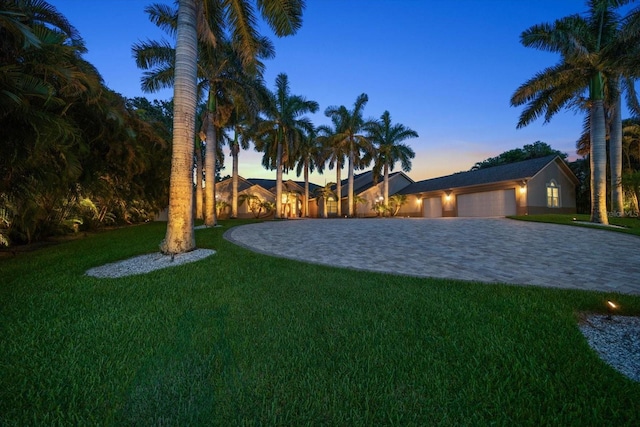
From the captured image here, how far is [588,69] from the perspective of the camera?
1513cm

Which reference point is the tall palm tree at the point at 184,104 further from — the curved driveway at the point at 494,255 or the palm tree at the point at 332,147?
the palm tree at the point at 332,147

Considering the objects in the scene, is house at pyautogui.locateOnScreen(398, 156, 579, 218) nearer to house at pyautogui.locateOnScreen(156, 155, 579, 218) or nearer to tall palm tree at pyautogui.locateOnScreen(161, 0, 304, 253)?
house at pyautogui.locateOnScreen(156, 155, 579, 218)

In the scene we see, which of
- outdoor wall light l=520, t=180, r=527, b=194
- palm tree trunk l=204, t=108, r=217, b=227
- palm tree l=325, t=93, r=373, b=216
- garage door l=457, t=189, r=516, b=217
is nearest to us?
palm tree trunk l=204, t=108, r=217, b=227

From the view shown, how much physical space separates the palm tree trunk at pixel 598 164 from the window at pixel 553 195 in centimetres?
1105

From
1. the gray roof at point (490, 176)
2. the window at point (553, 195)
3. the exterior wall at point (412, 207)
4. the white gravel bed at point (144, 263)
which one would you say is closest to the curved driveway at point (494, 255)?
the white gravel bed at point (144, 263)

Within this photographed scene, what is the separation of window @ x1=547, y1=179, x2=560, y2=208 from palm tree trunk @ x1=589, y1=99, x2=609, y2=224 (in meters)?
11.0

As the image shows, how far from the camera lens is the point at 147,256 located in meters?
7.86

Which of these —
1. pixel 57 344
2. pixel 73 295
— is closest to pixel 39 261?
pixel 73 295

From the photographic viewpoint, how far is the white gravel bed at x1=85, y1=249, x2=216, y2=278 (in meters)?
6.33

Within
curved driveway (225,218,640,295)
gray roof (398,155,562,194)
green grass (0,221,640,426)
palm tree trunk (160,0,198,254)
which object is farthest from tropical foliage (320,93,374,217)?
green grass (0,221,640,426)

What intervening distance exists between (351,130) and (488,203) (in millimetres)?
14267

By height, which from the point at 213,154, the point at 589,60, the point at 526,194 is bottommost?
the point at 526,194

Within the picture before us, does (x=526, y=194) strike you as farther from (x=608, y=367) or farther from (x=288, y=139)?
(x=608, y=367)

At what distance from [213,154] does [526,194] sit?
23035mm
